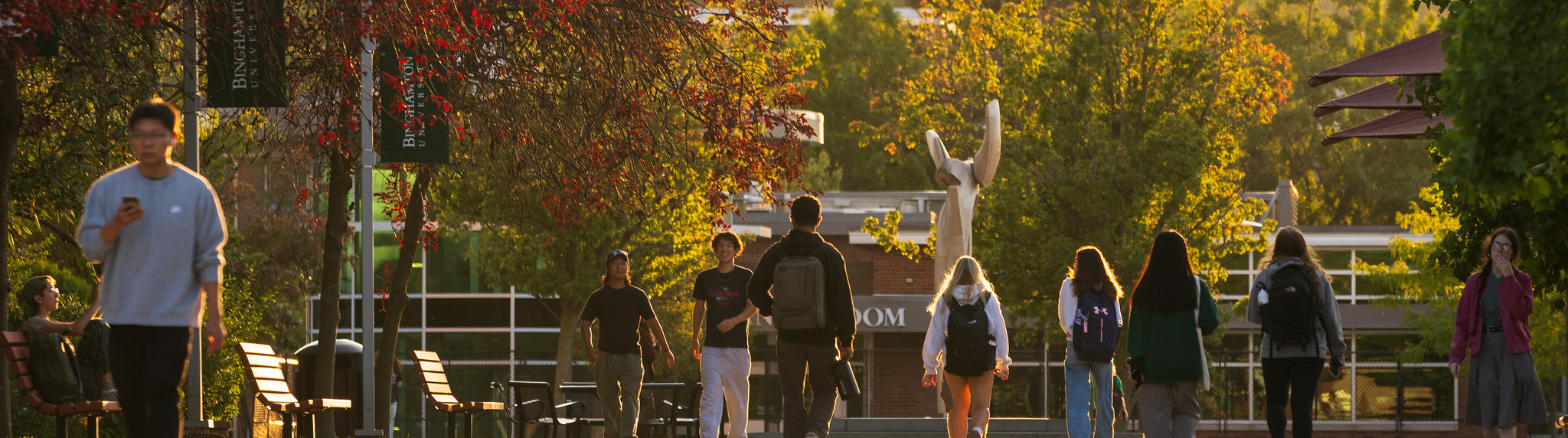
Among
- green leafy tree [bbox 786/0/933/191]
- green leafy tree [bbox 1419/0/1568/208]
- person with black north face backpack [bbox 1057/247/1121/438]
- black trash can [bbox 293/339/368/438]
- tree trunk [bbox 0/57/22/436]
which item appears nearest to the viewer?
green leafy tree [bbox 1419/0/1568/208]

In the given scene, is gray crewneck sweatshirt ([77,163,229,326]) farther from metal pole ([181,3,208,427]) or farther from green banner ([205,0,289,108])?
metal pole ([181,3,208,427])

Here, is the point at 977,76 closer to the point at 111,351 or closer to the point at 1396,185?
the point at 1396,185

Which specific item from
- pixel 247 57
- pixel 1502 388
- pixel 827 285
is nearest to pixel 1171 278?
pixel 827 285

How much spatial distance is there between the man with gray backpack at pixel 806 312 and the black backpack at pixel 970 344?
1332 mm

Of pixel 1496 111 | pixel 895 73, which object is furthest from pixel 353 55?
pixel 895 73

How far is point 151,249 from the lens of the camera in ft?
18.5

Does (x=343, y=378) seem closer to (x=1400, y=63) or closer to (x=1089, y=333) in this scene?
(x=1089, y=333)

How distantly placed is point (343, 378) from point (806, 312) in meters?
8.53

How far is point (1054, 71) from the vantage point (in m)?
24.2

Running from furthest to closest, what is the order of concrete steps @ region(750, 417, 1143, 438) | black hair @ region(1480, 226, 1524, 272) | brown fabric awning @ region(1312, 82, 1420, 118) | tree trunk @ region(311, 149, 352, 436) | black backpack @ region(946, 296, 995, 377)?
concrete steps @ region(750, 417, 1143, 438) < tree trunk @ region(311, 149, 352, 436) < black backpack @ region(946, 296, 995, 377) < brown fabric awning @ region(1312, 82, 1420, 118) < black hair @ region(1480, 226, 1524, 272)

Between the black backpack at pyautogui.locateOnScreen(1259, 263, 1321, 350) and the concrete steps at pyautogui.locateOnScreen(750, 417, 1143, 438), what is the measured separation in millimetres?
7558

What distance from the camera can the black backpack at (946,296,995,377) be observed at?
1007 centimetres

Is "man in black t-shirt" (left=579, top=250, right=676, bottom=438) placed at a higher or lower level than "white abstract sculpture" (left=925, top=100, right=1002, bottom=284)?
lower

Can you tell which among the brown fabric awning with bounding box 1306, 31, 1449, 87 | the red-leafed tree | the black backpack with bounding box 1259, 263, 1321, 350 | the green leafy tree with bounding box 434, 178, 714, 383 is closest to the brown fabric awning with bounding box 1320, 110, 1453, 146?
the brown fabric awning with bounding box 1306, 31, 1449, 87
